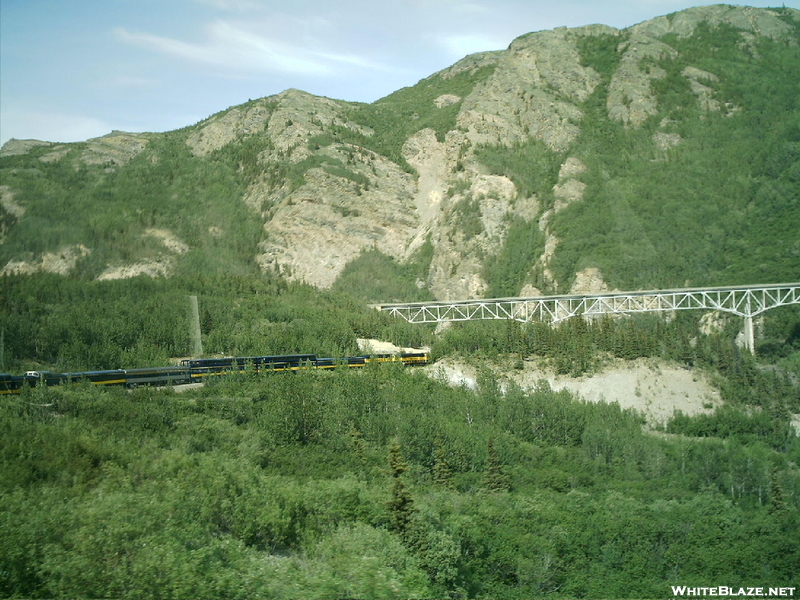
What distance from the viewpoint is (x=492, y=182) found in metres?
136

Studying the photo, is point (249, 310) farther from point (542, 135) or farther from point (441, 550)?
point (542, 135)

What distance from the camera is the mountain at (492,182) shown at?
374 feet

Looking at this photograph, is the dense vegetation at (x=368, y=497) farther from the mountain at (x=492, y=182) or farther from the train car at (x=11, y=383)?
the mountain at (x=492, y=182)

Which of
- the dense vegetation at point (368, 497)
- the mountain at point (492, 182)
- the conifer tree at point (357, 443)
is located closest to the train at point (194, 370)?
the dense vegetation at point (368, 497)

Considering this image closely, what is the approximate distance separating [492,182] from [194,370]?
8103cm

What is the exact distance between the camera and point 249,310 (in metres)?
92.1

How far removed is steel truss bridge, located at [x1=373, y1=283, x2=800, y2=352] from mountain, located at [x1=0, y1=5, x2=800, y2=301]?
8.05 m

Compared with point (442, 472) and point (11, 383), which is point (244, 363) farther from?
point (442, 472)

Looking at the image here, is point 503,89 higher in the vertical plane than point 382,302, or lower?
higher

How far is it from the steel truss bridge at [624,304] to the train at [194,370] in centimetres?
1778

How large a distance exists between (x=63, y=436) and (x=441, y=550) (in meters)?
19.6

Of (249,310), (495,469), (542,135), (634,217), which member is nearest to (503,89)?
(542,135)

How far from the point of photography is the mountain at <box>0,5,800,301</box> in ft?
374

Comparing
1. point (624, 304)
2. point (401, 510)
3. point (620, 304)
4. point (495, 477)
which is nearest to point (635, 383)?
point (620, 304)
